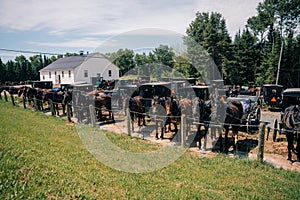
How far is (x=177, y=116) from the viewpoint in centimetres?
877

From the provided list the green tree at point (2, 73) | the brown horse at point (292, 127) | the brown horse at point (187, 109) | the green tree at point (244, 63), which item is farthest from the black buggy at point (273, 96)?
the green tree at point (2, 73)

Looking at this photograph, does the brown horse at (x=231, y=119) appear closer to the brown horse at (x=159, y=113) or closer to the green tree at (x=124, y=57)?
the brown horse at (x=159, y=113)

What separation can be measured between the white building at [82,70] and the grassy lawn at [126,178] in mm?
28567

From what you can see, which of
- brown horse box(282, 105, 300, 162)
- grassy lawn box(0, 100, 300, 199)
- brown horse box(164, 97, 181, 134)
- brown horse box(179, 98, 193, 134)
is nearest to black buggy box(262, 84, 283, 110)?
brown horse box(282, 105, 300, 162)

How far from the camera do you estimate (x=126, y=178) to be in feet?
17.4

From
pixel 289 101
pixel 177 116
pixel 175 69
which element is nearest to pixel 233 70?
pixel 175 69

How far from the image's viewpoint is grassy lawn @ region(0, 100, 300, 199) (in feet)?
14.9

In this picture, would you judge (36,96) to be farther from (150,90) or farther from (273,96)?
(273,96)

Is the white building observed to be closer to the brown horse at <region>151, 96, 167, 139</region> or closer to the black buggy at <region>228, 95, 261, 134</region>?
the brown horse at <region>151, 96, 167, 139</region>

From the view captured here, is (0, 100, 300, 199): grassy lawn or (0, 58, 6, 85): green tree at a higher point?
(0, 58, 6, 85): green tree

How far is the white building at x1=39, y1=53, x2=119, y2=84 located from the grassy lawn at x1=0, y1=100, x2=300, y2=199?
93.7 feet

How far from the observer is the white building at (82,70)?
3506cm

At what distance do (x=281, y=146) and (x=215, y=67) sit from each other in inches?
943

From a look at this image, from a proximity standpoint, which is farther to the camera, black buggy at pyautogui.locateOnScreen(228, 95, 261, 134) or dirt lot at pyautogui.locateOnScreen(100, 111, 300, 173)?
black buggy at pyautogui.locateOnScreen(228, 95, 261, 134)
